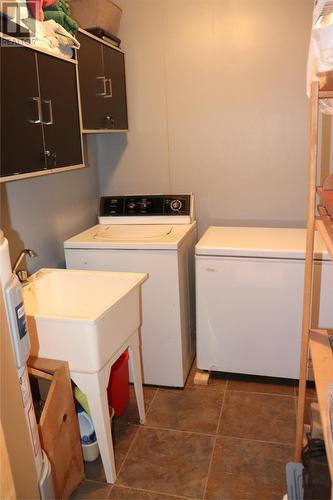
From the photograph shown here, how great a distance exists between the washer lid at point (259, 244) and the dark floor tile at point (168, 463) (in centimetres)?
96

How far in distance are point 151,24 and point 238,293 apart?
1775 millimetres

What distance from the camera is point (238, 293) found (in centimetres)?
228

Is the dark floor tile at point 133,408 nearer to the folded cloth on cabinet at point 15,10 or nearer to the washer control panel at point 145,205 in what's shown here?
the washer control panel at point 145,205

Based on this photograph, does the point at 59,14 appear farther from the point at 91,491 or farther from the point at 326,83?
the point at 91,491

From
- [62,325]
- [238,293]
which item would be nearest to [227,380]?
[238,293]

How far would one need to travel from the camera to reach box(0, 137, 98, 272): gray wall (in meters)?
1.96

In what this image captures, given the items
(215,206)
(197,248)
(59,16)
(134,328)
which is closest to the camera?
(59,16)

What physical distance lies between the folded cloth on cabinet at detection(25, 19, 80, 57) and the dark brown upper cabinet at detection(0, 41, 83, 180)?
0.13 feet

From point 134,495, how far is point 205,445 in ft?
1.38

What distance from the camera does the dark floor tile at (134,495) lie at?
1694mm

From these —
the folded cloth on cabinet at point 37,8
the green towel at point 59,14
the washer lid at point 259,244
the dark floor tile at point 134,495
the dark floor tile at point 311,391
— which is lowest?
the dark floor tile at point 134,495

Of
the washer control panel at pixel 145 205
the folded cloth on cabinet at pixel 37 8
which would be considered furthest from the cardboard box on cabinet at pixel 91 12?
the washer control panel at pixel 145 205

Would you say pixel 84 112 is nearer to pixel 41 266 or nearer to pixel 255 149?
pixel 41 266

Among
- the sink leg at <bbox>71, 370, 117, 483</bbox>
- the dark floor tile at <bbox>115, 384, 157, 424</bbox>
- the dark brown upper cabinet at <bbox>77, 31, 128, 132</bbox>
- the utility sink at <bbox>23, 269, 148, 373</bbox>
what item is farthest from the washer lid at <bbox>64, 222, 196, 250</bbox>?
the dark floor tile at <bbox>115, 384, 157, 424</bbox>
